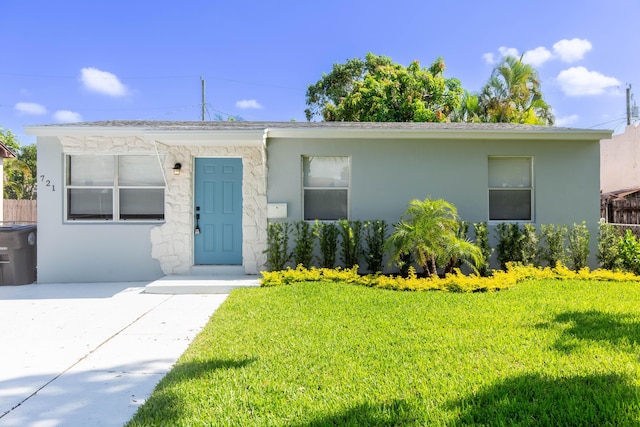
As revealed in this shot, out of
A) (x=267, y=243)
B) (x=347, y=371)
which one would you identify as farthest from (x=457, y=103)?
(x=347, y=371)

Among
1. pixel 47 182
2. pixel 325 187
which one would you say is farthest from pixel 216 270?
pixel 47 182

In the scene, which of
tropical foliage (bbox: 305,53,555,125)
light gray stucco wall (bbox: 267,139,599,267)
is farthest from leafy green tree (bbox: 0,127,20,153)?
light gray stucco wall (bbox: 267,139,599,267)

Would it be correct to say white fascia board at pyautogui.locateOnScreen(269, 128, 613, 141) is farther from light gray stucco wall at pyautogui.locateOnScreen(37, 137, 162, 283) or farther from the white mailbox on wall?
light gray stucco wall at pyautogui.locateOnScreen(37, 137, 162, 283)

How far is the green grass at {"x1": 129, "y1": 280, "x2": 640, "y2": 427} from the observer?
7.79 ft

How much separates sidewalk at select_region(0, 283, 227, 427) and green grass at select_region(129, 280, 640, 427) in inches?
12.7

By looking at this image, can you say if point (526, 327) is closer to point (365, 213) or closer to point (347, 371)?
point (347, 371)

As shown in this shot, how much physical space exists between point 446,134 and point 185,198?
5401 mm

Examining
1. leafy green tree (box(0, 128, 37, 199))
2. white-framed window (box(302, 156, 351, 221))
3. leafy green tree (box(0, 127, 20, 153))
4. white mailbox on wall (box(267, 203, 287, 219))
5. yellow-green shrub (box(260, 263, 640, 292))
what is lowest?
yellow-green shrub (box(260, 263, 640, 292))

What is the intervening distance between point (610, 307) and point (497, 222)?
3058 mm

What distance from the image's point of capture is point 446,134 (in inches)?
286

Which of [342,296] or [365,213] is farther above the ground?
[365,213]

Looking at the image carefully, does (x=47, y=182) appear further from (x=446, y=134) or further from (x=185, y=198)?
(x=446, y=134)

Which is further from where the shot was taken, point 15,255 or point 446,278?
point 15,255

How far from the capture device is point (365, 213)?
7.49 m
